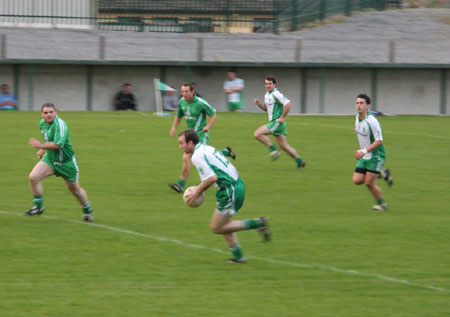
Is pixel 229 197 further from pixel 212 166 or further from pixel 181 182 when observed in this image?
pixel 181 182

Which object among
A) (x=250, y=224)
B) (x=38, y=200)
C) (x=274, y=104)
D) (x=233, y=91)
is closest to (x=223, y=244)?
(x=250, y=224)

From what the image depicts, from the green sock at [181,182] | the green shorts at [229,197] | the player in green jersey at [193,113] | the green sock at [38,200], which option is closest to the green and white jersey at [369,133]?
the player in green jersey at [193,113]

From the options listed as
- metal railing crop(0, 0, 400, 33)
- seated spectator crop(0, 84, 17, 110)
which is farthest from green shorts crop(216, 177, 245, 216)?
metal railing crop(0, 0, 400, 33)

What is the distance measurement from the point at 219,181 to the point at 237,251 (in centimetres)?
112

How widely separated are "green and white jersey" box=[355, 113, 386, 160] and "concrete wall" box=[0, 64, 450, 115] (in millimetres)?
18576

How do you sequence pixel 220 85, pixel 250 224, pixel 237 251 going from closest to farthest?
pixel 250 224 → pixel 237 251 → pixel 220 85

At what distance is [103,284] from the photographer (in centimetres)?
905

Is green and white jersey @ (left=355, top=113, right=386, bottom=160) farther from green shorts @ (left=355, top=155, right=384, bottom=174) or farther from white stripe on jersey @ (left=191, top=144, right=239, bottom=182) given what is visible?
white stripe on jersey @ (left=191, top=144, right=239, bottom=182)

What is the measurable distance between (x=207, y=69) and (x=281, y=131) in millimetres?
14526

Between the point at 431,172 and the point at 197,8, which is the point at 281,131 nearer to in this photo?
the point at 431,172

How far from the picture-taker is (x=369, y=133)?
1334cm

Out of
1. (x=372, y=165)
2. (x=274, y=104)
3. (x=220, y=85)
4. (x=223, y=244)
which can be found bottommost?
(x=223, y=244)

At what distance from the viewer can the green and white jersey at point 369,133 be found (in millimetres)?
13241

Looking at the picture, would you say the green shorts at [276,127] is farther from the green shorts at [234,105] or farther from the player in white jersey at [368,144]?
the green shorts at [234,105]
